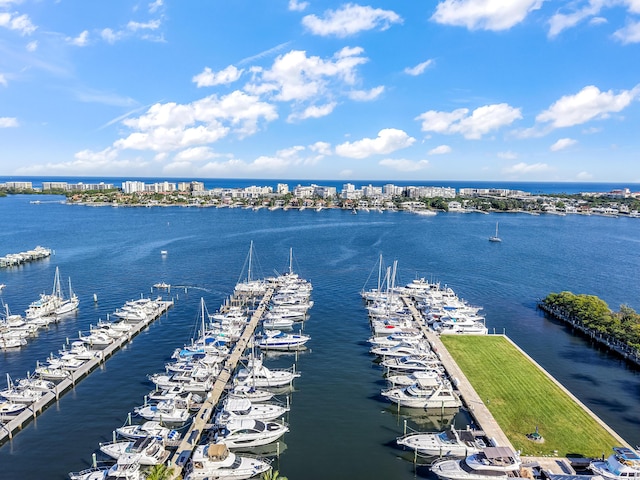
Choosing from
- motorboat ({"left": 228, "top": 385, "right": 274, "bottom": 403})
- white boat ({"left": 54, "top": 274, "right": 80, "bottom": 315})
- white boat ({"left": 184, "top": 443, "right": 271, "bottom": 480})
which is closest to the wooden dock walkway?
white boat ({"left": 184, "top": 443, "right": 271, "bottom": 480})

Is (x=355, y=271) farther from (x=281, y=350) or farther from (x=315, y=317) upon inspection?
(x=281, y=350)

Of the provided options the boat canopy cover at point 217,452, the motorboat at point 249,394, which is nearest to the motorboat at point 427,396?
the motorboat at point 249,394

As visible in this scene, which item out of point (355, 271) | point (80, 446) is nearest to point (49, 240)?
point (355, 271)

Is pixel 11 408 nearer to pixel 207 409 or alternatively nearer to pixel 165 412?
pixel 165 412

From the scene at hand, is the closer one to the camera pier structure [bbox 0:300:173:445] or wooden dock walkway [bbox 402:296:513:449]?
wooden dock walkway [bbox 402:296:513:449]

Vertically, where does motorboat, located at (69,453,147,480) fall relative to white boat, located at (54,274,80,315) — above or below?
below

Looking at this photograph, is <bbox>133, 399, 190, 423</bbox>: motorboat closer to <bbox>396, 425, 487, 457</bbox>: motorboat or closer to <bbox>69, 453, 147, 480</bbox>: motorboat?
<bbox>69, 453, 147, 480</bbox>: motorboat
